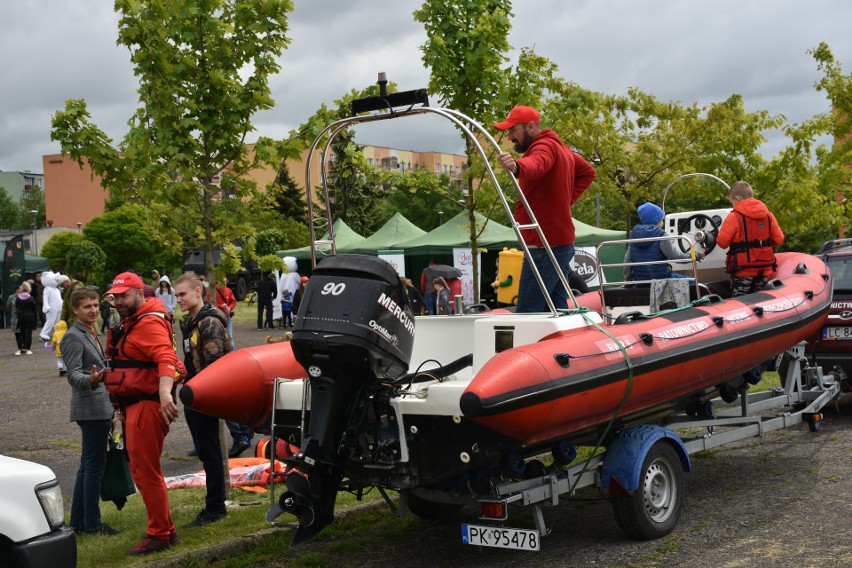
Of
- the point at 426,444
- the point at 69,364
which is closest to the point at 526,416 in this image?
the point at 426,444

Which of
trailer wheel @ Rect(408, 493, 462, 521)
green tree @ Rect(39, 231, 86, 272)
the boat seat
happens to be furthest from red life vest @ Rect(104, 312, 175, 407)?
green tree @ Rect(39, 231, 86, 272)

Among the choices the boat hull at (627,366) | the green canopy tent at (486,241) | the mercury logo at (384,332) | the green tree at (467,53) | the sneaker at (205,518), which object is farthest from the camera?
the green canopy tent at (486,241)

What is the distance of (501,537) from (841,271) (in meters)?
7.19

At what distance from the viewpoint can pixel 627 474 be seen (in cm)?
609

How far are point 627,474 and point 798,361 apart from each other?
3891mm

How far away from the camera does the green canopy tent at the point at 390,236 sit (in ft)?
91.3

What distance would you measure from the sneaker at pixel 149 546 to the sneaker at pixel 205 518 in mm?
581

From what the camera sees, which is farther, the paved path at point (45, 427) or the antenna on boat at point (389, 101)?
the paved path at point (45, 427)

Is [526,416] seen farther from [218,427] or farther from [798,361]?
[798,361]

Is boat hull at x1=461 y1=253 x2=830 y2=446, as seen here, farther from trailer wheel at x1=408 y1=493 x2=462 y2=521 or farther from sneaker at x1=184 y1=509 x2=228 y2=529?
sneaker at x1=184 y1=509 x2=228 y2=529

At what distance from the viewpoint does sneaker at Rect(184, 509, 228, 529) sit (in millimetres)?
7056

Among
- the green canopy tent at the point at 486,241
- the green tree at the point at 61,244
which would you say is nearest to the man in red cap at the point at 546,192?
the green canopy tent at the point at 486,241

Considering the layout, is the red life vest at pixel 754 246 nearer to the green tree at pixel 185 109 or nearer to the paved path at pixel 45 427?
the green tree at pixel 185 109

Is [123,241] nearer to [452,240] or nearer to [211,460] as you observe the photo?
[452,240]
